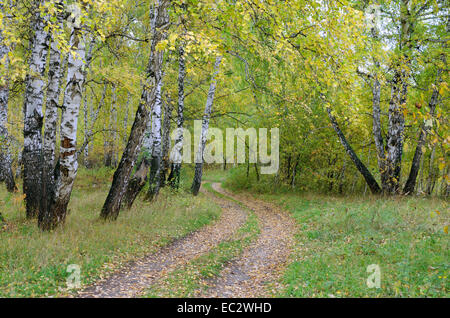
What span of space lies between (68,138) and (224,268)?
17.2 feet

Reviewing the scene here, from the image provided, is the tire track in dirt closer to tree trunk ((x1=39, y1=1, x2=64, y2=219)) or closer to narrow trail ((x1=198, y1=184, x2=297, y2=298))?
narrow trail ((x1=198, y1=184, x2=297, y2=298))

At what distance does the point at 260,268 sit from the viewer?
24.6 feet

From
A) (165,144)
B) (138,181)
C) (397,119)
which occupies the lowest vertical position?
(138,181)

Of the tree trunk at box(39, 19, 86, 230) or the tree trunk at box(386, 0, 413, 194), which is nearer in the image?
the tree trunk at box(39, 19, 86, 230)

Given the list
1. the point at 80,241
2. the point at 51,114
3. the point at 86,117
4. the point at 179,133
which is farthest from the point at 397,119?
the point at 86,117

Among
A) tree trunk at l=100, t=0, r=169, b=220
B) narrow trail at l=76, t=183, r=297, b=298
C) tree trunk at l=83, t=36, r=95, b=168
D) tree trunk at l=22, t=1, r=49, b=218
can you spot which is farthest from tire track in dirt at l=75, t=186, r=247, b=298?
tree trunk at l=83, t=36, r=95, b=168

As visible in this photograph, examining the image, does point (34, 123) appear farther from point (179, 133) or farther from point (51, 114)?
point (179, 133)

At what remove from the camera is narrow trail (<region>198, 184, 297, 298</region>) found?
240 inches

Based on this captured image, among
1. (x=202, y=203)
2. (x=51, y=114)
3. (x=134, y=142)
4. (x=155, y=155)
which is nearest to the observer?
(x=51, y=114)

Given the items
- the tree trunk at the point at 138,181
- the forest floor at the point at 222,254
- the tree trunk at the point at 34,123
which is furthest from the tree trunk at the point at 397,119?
the tree trunk at the point at 34,123

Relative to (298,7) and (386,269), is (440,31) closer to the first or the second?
(298,7)

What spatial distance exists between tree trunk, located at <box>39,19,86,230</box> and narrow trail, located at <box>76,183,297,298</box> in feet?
8.50

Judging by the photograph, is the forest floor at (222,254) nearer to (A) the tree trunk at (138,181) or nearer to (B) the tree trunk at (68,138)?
(B) the tree trunk at (68,138)
